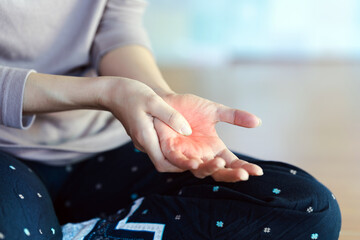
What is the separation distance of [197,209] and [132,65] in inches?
13.6

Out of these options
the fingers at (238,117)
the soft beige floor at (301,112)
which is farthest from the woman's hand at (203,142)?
the soft beige floor at (301,112)

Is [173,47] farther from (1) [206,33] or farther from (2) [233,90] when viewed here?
(2) [233,90]

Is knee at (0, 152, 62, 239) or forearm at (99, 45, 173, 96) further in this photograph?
forearm at (99, 45, 173, 96)

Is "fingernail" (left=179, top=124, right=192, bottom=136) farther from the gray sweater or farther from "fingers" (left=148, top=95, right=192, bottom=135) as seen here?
the gray sweater

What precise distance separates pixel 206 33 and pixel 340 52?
46.0 inches

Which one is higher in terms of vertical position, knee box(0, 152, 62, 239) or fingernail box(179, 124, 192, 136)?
fingernail box(179, 124, 192, 136)

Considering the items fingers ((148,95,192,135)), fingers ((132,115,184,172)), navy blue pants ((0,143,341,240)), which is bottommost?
navy blue pants ((0,143,341,240))

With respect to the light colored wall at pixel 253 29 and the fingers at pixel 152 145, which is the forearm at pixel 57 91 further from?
the light colored wall at pixel 253 29

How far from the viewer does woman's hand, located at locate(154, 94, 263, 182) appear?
61 centimetres

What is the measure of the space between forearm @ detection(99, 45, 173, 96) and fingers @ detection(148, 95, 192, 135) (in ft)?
0.59

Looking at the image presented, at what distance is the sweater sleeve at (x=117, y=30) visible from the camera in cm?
98

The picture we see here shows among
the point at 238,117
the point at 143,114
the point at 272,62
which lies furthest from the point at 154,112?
the point at 272,62

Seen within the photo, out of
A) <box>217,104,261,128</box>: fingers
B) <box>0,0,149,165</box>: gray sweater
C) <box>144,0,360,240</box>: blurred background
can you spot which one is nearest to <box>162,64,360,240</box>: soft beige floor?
<box>144,0,360,240</box>: blurred background

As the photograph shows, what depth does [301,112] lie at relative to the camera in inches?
89.7
